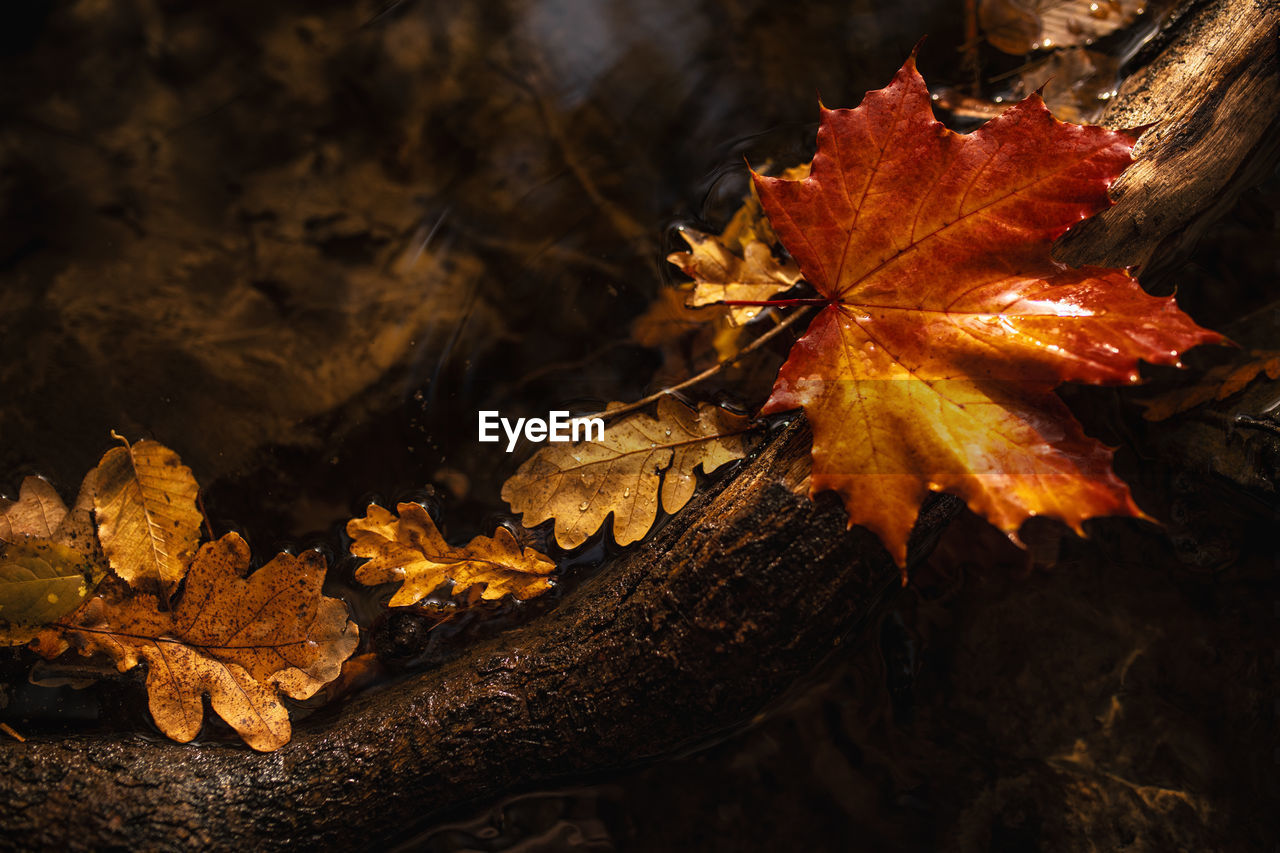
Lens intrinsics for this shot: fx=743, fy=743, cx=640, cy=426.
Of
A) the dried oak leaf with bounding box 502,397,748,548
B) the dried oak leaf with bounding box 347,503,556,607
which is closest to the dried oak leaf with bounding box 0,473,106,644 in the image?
the dried oak leaf with bounding box 347,503,556,607

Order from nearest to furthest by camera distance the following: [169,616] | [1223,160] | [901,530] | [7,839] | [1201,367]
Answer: [901,530] → [7,839] → [1223,160] → [169,616] → [1201,367]

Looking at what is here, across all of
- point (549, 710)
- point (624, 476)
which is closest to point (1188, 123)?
point (624, 476)

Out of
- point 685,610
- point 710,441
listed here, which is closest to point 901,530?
point 685,610

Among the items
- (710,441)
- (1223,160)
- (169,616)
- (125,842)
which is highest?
(1223,160)

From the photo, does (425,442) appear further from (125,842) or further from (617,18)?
(617,18)

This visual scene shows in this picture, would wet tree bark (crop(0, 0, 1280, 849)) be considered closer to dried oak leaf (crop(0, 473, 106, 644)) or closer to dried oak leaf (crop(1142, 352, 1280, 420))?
dried oak leaf (crop(0, 473, 106, 644))
